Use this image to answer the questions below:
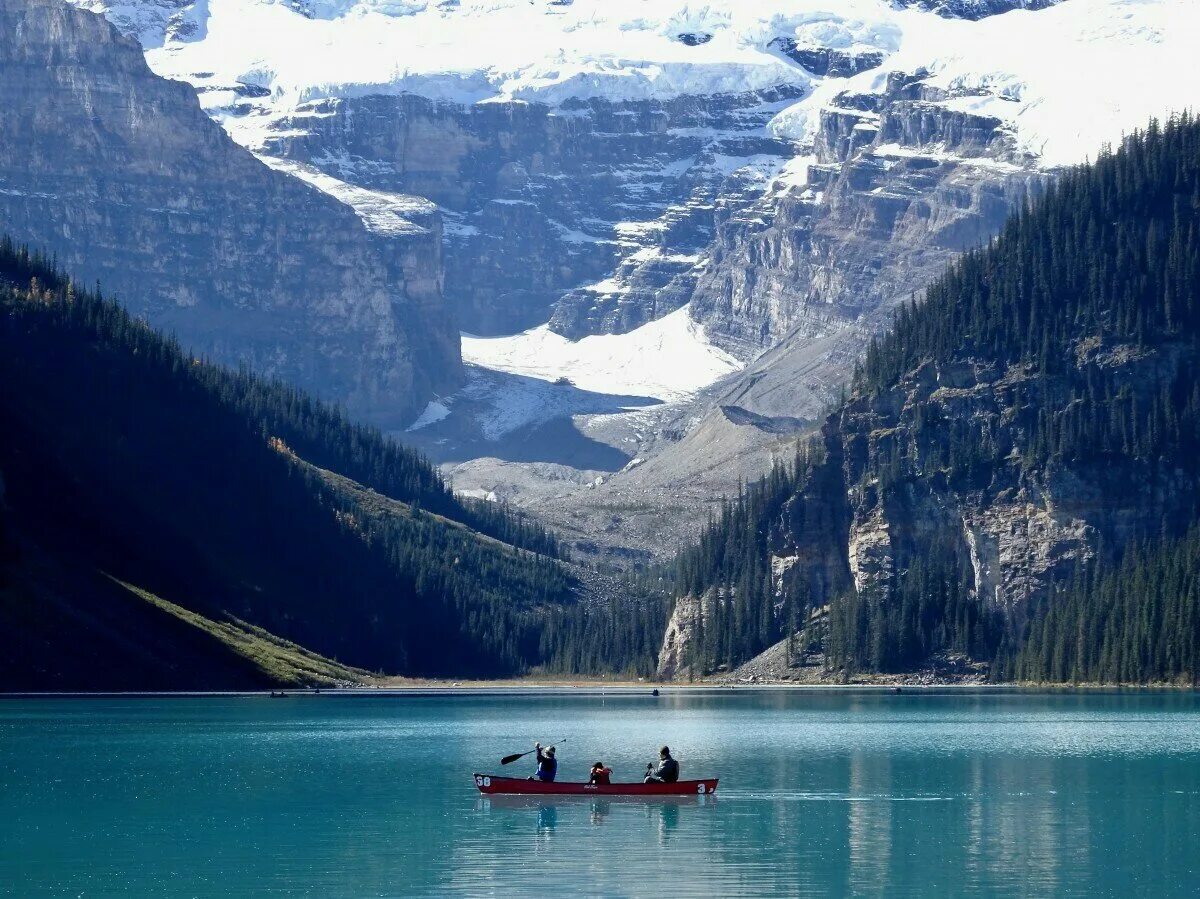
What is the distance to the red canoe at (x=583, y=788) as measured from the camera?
405 ft

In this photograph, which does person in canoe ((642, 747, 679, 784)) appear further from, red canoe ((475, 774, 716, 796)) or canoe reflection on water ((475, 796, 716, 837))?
canoe reflection on water ((475, 796, 716, 837))

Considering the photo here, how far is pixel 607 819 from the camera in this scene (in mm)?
116938

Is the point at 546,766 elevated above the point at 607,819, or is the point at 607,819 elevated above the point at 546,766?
the point at 546,766

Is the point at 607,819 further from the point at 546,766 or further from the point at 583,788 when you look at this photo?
the point at 546,766

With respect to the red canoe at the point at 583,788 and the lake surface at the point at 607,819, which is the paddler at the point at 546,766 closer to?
the red canoe at the point at 583,788

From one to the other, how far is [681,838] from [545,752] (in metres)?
20.4

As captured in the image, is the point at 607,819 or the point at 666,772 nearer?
the point at 607,819

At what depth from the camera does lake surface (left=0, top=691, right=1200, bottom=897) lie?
9412 centimetres

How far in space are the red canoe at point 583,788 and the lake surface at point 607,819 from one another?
818mm

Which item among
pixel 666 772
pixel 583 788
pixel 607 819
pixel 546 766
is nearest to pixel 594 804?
pixel 583 788

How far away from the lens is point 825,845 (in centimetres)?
10450

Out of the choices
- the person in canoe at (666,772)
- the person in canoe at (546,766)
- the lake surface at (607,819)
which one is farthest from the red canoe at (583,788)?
the lake surface at (607,819)

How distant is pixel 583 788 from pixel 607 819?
7.86m

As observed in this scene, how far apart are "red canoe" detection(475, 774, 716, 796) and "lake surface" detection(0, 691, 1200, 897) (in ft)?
2.68
